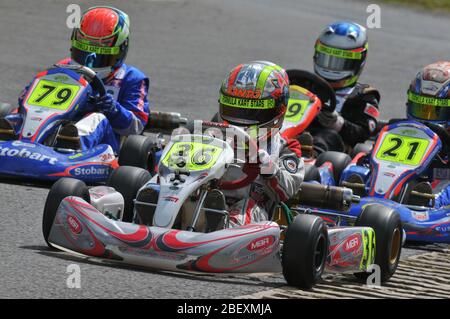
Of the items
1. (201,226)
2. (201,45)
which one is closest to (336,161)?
(201,226)

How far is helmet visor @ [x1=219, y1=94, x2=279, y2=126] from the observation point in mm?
6895

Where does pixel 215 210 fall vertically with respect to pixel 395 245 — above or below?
above

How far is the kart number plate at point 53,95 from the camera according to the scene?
889cm

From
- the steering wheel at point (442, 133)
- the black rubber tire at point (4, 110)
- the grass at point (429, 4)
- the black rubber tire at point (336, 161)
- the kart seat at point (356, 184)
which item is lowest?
the grass at point (429, 4)

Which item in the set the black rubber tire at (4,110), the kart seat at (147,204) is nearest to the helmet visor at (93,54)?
the black rubber tire at (4,110)

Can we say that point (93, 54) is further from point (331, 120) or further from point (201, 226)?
point (201, 226)

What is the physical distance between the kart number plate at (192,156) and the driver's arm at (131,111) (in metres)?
2.86

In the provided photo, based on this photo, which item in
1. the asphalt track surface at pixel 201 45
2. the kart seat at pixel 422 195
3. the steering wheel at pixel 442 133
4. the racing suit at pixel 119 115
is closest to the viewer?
the kart seat at pixel 422 195

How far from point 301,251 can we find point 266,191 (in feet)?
2.93

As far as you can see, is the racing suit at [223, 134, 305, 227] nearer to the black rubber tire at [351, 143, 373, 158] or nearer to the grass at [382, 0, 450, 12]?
the black rubber tire at [351, 143, 373, 158]

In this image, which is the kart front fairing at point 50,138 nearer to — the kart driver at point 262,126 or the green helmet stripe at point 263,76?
the kart driver at point 262,126

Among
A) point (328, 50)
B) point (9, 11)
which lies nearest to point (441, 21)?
point (9, 11)

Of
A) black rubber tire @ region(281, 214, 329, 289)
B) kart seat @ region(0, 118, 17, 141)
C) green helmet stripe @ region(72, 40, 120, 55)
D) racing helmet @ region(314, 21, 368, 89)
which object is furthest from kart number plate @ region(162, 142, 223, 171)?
racing helmet @ region(314, 21, 368, 89)

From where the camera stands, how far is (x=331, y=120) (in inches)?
398
